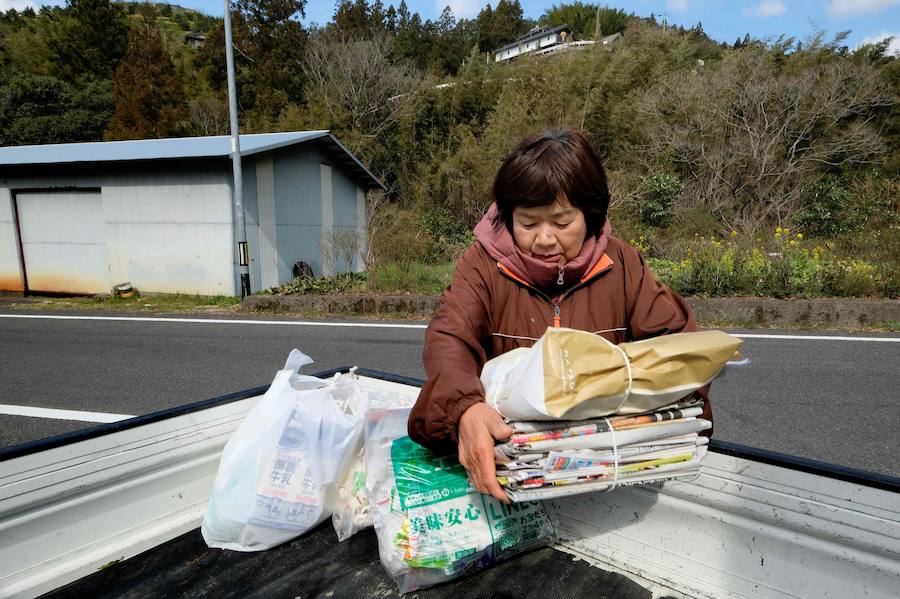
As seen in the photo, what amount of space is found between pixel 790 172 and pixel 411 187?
1512cm

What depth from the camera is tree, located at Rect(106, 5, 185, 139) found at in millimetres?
27859

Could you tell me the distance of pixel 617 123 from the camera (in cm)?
1969

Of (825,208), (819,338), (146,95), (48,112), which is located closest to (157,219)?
(819,338)

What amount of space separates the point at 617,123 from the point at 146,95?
25459mm

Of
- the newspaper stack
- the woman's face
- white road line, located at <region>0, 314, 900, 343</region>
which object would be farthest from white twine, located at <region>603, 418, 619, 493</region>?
white road line, located at <region>0, 314, 900, 343</region>

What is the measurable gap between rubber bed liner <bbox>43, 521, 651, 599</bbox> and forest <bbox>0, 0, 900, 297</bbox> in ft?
25.1

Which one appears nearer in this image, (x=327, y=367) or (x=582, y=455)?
(x=582, y=455)

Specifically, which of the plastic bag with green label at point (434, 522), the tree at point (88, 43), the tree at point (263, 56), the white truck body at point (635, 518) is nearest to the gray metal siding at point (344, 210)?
the white truck body at point (635, 518)

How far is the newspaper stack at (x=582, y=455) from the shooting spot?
3.70 ft

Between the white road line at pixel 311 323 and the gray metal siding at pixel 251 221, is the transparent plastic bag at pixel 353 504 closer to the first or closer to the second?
the white road line at pixel 311 323

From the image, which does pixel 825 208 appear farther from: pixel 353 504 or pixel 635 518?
pixel 353 504

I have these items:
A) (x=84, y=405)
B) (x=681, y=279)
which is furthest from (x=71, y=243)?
(x=681, y=279)

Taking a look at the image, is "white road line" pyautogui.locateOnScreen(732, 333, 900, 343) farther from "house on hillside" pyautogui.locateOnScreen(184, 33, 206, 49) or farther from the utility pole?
"house on hillside" pyautogui.locateOnScreen(184, 33, 206, 49)

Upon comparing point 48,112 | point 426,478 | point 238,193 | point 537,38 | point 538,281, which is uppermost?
point 537,38
